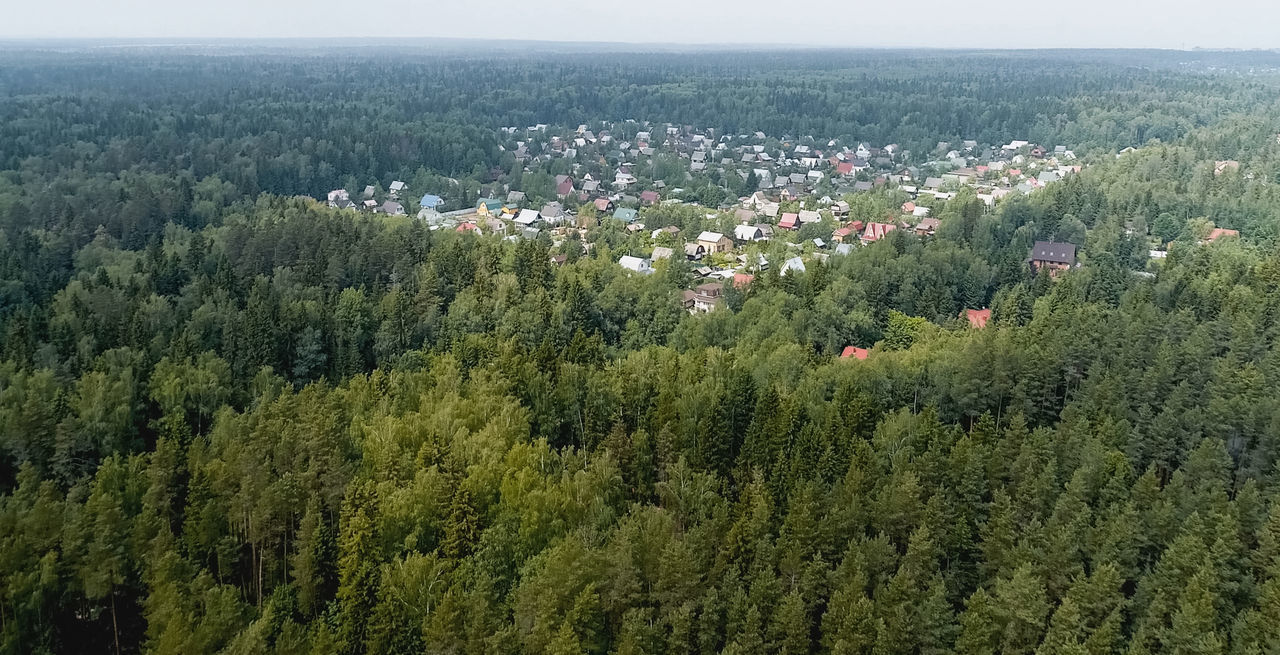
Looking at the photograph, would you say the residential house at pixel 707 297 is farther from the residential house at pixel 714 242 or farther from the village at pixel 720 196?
the residential house at pixel 714 242

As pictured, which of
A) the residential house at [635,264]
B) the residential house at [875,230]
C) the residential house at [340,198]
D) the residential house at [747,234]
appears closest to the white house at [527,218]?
the residential house at [747,234]

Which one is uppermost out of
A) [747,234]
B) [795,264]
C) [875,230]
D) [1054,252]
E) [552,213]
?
[1054,252]

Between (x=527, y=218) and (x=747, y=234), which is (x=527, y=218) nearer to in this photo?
(x=527, y=218)

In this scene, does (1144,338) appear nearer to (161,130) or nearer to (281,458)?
(281,458)

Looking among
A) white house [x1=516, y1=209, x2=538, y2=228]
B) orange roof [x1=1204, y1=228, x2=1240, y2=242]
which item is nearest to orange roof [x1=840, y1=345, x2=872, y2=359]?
orange roof [x1=1204, y1=228, x2=1240, y2=242]

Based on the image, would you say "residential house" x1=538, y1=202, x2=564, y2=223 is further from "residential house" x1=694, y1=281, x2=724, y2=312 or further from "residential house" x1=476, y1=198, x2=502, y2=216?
"residential house" x1=694, y1=281, x2=724, y2=312

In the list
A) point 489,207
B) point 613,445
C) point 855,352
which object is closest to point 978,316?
point 855,352
